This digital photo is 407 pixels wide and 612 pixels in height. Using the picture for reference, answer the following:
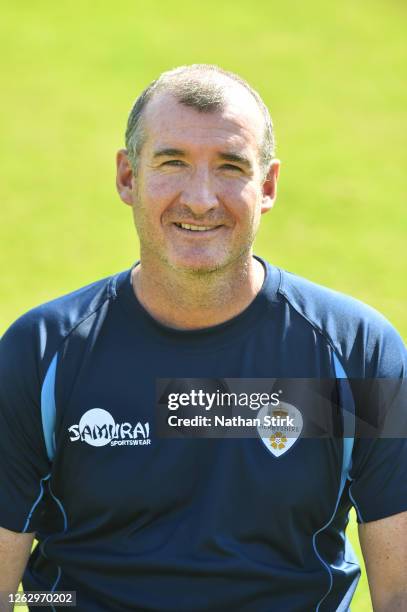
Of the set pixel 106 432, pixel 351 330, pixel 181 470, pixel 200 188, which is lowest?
pixel 181 470

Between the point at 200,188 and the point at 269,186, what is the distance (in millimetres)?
362

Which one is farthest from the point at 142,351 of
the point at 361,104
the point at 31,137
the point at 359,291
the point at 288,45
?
the point at 288,45

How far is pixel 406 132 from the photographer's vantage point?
488 inches

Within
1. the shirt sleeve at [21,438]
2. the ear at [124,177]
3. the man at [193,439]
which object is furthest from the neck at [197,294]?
the shirt sleeve at [21,438]

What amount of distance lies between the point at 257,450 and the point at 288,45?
11.5m

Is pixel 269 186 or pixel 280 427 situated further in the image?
pixel 269 186

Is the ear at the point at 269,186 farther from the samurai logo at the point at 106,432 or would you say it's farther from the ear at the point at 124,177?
the samurai logo at the point at 106,432

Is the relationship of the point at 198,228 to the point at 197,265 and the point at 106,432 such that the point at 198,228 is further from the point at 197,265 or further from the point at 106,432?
the point at 106,432

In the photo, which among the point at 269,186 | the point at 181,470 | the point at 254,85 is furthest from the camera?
the point at 254,85

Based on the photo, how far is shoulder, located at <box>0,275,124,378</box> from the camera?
10.7 feet

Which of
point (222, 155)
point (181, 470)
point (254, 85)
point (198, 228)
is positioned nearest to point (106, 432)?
point (181, 470)

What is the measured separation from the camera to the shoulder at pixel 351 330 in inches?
128

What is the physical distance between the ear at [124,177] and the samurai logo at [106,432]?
66 centimetres

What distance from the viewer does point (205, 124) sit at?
10.6 ft
